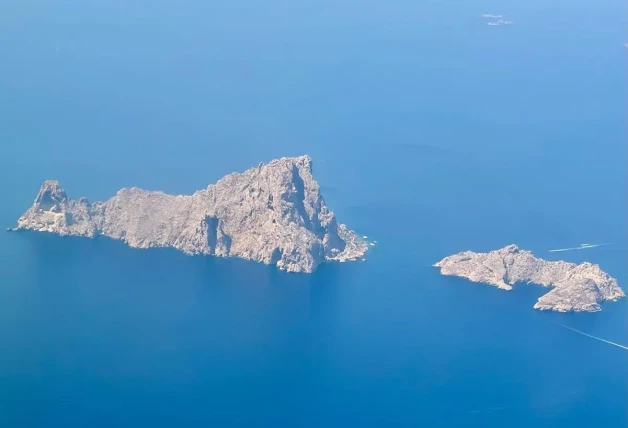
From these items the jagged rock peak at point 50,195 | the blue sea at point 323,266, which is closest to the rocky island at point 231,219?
the jagged rock peak at point 50,195

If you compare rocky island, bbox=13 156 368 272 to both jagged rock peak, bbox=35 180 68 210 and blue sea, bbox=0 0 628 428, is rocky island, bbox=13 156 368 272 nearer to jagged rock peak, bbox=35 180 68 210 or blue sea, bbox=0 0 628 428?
jagged rock peak, bbox=35 180 68 210

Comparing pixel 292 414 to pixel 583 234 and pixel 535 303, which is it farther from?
pixel 583 234

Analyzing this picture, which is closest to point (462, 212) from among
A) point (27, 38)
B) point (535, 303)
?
point (535, 303)

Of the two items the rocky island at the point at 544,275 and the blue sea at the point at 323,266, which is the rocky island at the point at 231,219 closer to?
the blue sea at the point at 323,266

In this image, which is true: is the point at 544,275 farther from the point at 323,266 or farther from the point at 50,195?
the point at 50,195

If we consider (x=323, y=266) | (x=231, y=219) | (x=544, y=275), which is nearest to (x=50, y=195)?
(x=231, y=219)
